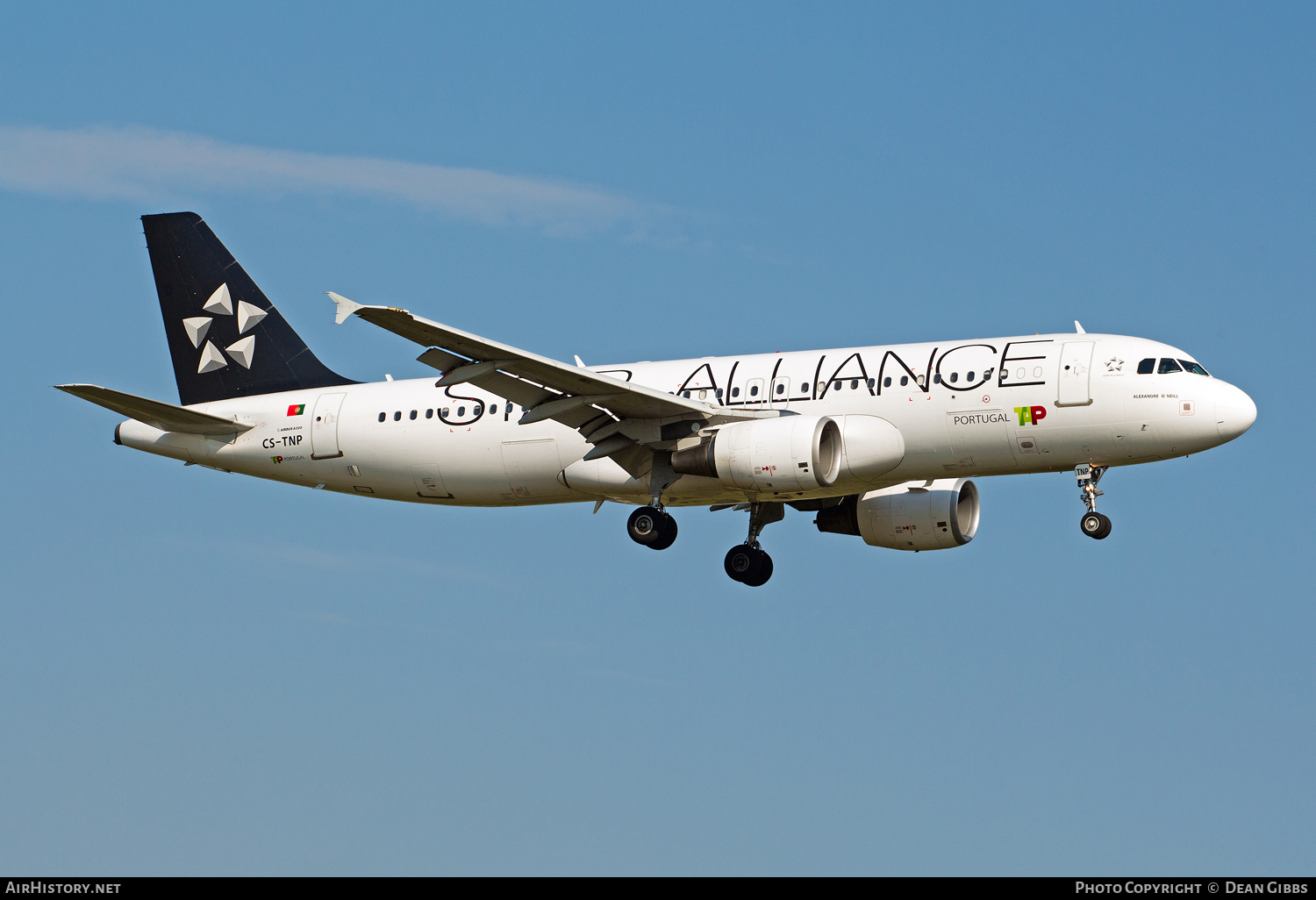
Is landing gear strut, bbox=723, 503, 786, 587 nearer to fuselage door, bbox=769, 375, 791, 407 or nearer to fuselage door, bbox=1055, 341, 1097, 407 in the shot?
fuselage door, bbox=769, 375, 791, 407

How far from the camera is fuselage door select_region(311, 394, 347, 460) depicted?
136ft

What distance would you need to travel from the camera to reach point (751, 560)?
40906 mm

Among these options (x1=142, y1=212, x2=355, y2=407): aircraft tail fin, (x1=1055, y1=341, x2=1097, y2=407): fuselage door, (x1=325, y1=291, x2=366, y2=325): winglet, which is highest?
(x1=142, y1=212, x2=355, y2=407): aircraft tail fin

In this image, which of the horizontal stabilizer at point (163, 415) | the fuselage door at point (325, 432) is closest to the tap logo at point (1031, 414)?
the fuselage door at point (325, 432)

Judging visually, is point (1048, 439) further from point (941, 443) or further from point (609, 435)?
point (609, 435)

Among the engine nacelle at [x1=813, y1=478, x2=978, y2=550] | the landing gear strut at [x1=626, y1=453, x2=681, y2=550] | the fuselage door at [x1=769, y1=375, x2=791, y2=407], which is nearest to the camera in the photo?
the fuselage door at [x1=769, y1=375, x2=791, y2=407]

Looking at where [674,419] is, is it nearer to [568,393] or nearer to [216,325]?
[568,393]

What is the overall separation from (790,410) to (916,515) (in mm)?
5900

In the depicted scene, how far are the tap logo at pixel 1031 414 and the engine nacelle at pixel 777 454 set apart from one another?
3.88m

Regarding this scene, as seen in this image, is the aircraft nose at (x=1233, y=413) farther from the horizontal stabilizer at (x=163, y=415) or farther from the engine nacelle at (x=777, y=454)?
the horizontal stabilizer at (x=163, y=415)

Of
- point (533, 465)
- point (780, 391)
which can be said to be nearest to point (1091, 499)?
point (780, 391)

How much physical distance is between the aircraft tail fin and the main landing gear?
359 inches

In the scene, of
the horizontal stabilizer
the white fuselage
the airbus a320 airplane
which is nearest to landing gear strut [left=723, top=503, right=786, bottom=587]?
the airbus a320 airplane

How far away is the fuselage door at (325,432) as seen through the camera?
136 ft
